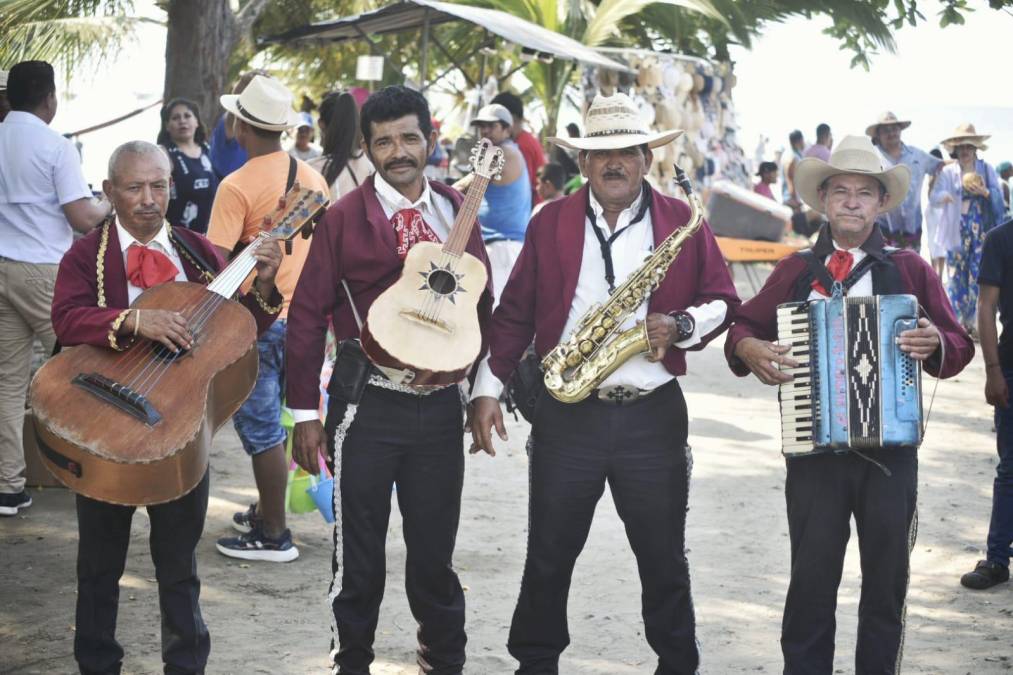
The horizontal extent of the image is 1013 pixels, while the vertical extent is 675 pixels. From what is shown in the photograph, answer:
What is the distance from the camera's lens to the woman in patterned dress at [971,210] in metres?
12.6

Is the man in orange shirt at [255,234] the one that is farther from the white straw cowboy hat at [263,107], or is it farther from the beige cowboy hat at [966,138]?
the beige cowboy hat at [966,138]

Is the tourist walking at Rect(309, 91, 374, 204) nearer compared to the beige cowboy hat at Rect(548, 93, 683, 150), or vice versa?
the beige cowboy hat at Rect(548, 93, 683, 150)

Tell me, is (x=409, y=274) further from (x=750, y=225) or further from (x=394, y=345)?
(x=750, y=225)

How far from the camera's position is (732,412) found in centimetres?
1026

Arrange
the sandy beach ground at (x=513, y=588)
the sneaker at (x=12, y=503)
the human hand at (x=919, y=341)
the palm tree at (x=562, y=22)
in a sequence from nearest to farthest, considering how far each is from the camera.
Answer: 1. the human hand at (x=919, y=341)
2. the sandy beach ground at (x=513, y=588)
3. the sneaker at (x=12, y=503)
4. the palm tree at (x=562, y=22)

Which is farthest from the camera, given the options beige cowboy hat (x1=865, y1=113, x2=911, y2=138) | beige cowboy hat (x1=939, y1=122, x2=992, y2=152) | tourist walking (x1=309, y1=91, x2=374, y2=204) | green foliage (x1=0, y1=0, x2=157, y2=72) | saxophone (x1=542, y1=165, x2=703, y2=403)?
beige cowboy hat (x1=939, y1=122, x2=992, y2=152)

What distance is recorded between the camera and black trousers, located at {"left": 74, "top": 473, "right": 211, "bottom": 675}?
4246 millimetres

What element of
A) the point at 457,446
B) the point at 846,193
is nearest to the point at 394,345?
the point at 457,446

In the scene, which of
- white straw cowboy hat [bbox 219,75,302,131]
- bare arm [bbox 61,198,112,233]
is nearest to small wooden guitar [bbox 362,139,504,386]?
white straw cowboy hat [bbox 219,75,302,131]

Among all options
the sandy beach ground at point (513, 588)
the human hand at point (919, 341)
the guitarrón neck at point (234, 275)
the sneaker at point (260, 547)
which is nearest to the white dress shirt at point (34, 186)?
the sandy beach ground at point (513, 588)

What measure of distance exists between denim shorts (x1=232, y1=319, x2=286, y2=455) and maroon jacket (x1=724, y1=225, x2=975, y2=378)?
2.48 meters

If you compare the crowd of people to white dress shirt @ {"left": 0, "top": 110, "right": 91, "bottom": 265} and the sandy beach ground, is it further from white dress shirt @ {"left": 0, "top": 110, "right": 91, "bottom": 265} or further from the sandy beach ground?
white dress shirt @ {"left": 0, "top": 110, "right": 91, "bottom": 265}

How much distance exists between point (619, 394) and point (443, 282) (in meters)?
0.74

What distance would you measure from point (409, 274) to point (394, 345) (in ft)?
0.95
